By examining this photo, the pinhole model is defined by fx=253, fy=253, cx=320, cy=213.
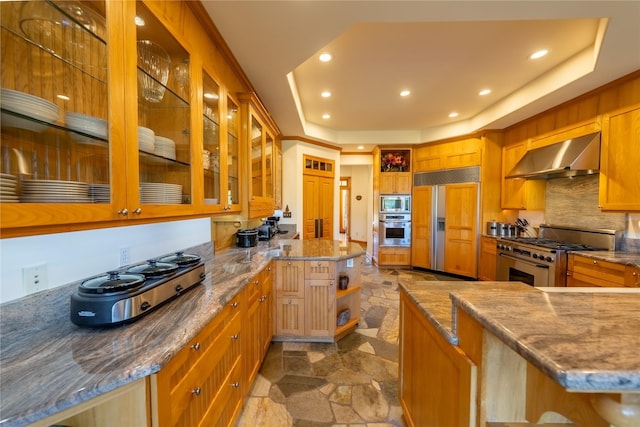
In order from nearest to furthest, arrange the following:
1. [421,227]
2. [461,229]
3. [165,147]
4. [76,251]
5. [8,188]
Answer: [8,188]
[76,251]
[165,147]
[461,229]
[421,227]

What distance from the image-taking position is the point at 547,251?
2.90 metres

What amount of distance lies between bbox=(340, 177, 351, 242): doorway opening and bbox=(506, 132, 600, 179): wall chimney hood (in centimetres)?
545

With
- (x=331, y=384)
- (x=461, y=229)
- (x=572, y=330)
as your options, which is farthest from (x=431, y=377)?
(x=461, y=229)

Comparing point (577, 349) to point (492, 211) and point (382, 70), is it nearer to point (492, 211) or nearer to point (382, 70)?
point (382, 70)

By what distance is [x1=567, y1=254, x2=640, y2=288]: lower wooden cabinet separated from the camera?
7.06ft

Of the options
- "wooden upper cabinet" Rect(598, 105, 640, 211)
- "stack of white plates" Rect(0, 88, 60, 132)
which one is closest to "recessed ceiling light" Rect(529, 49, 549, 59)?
"wooden upper cabinet" Rect(598, 105, 640, 211)

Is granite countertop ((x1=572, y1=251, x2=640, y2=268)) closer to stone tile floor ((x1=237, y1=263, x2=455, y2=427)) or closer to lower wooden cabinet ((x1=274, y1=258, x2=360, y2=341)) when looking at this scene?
stone tile floor ((x1=237, y1=263, x2=455, y2=427))

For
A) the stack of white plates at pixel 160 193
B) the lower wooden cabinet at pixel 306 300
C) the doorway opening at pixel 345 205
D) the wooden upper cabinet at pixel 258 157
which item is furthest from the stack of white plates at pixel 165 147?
the doorway opening at pixel 345 205

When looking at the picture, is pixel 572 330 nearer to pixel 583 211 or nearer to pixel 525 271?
pixel 525 271

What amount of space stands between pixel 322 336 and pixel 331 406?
2.45 feet

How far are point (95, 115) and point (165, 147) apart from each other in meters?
0.42

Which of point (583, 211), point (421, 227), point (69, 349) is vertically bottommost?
point (69, 349)

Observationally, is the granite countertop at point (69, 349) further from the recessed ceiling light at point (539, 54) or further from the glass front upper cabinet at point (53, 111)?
the recessed ceiling light at point (539, 54)

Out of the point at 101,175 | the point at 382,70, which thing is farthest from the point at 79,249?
the point at 382,70
